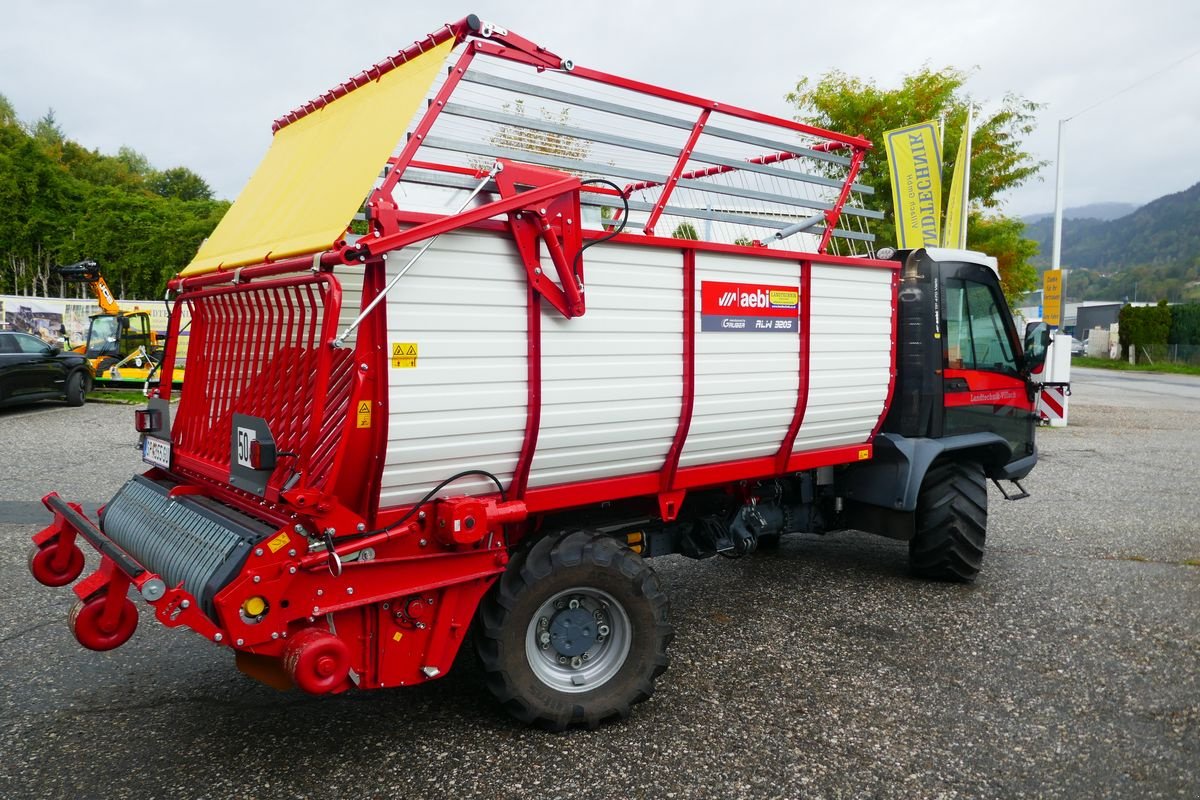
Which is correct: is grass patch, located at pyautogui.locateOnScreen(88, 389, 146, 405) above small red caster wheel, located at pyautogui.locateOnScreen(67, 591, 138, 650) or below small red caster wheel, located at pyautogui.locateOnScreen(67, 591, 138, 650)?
below

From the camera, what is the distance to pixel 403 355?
3096 mm

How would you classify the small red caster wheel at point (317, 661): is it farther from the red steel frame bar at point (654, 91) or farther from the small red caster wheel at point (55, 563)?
the red steel frame bar at point (654, 91)

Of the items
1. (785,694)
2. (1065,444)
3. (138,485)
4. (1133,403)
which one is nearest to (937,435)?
(785,694)

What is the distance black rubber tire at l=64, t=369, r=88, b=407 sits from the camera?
1545cm

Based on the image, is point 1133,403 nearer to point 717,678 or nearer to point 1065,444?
point 1065,444

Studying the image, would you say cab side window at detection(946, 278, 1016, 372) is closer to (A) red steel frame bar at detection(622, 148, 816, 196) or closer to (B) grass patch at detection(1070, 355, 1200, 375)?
(A) red steel frame bar at detection(622, 148, 816, 196)

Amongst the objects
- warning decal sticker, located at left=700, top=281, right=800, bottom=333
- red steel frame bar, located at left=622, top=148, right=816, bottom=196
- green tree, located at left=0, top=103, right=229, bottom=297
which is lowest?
warning decal sticker, located at left=700, top=281, right=800, bottom=333

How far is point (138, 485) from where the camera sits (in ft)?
13.8

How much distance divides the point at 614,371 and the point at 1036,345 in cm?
365

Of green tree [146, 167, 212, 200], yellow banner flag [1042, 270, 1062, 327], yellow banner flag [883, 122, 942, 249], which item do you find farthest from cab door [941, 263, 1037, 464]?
green tree [146, 167, 212, 200]

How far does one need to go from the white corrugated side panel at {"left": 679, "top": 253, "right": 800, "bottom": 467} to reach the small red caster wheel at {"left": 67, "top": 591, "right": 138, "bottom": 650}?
102 inches

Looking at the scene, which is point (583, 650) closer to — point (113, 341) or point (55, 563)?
point (55, 563)

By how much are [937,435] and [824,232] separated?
158 centimetres

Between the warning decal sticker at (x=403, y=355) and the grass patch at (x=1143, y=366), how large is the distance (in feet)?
134
